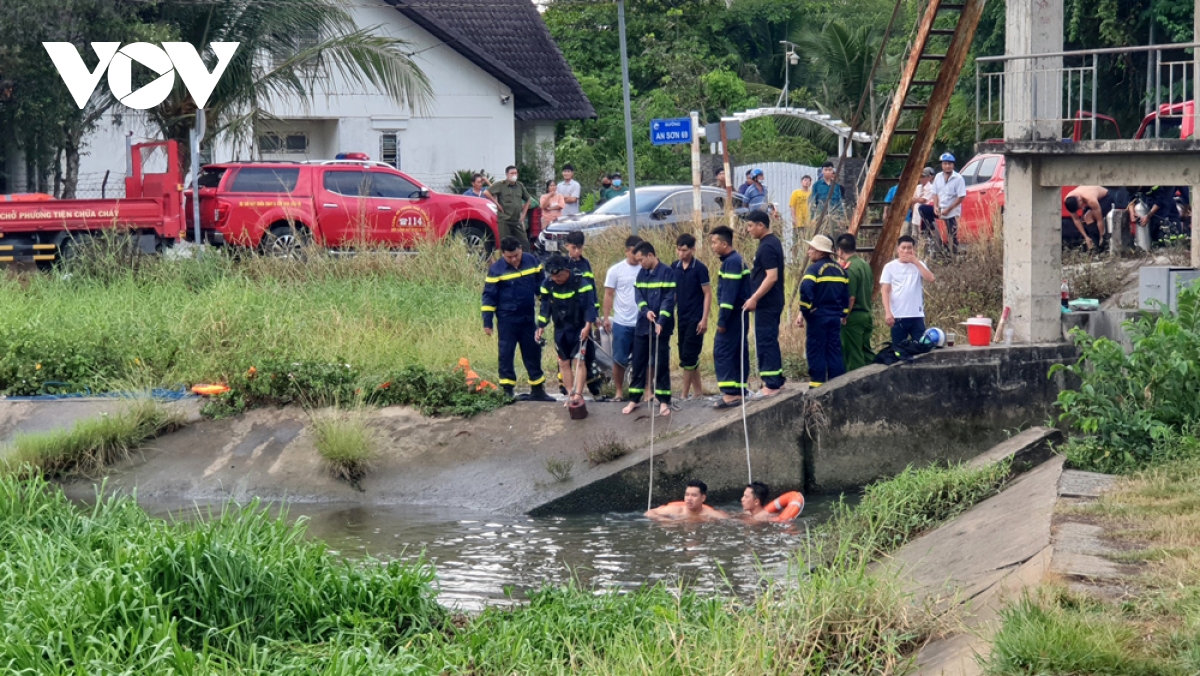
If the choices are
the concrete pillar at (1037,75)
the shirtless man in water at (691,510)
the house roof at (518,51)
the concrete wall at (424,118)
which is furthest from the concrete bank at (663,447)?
the house roof at (518,51)

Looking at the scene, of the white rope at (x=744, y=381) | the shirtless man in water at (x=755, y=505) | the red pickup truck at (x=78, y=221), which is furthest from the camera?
the red pickup truck at (x=78, y=221)

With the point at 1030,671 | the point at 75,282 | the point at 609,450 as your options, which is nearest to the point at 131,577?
the point at 1030,671

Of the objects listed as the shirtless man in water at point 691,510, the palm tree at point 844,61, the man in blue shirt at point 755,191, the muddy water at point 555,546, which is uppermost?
the palm tree at point 844,61

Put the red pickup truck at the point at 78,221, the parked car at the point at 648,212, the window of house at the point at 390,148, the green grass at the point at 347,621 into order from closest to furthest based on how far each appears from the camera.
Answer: the green grass at the point at 347,621 < the red pickup truck at the point at 78,221 < the parked car at the point at 648,212 < the window of house at the point at 390,148

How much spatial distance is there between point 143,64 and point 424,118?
973 centimetres

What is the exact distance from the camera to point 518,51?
34906mm

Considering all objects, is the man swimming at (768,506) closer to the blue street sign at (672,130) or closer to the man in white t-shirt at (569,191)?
the blue street sign at (672,130)

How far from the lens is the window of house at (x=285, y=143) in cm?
2989

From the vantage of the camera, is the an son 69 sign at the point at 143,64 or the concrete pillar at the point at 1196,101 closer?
the concrete pillar at the point at 1196,101

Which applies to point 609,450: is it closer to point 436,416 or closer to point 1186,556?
point 436,416

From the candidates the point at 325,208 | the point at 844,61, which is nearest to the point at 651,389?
the point at 325,208

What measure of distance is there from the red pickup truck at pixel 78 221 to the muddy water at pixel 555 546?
876 cm

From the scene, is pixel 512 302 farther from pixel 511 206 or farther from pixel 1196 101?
pixel 511 206

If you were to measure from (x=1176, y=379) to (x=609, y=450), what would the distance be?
538cm
